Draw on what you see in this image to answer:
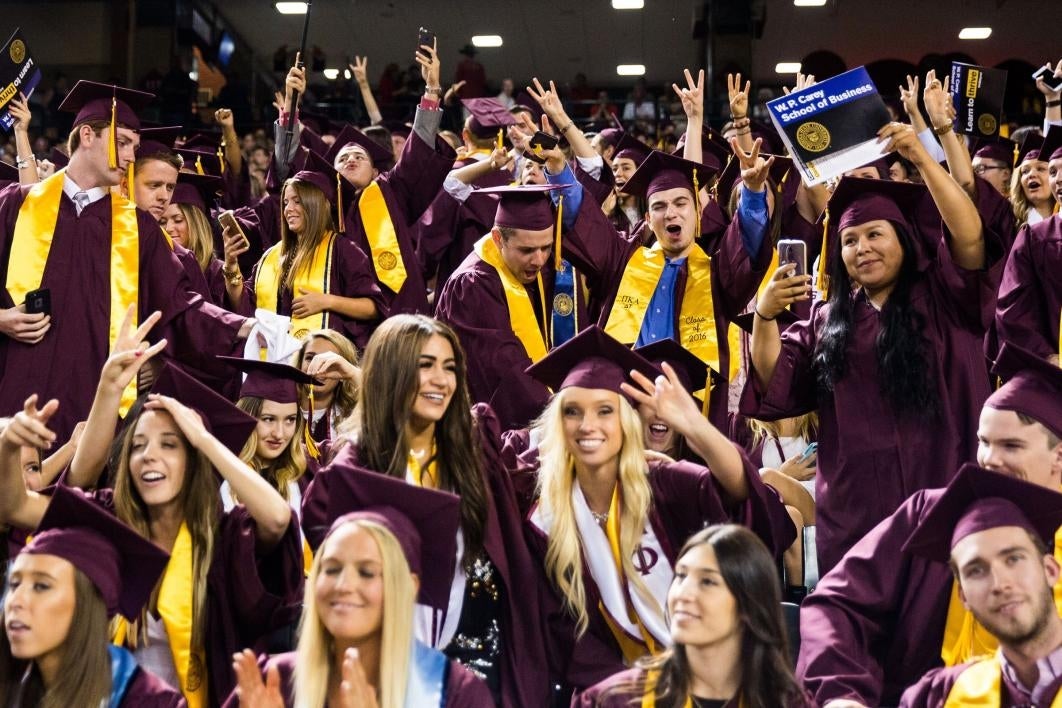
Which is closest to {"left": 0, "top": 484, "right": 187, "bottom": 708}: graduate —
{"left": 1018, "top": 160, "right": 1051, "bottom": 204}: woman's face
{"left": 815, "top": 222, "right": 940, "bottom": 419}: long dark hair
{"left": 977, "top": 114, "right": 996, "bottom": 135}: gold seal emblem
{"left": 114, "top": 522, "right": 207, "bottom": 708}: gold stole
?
{"left": 114, "top": 522, "right": 207, "bottom": 708}: gold stole

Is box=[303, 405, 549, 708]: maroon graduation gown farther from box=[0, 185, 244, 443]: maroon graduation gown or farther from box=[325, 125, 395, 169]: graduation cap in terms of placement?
box=[325, 125, 395, 169]: graduation cap

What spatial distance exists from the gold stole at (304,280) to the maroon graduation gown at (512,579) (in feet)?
9.54

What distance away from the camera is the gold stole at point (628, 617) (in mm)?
3895

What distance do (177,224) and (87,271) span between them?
82.5 inches

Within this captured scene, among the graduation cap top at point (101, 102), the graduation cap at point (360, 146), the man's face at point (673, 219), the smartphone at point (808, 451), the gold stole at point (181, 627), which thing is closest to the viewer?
the gold stole at point (181, 627)

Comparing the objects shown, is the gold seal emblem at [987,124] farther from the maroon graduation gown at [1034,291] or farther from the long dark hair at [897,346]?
the long dark hair at [897,346]

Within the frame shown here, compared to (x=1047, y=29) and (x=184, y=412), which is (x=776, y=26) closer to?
(x=1047, y=29)

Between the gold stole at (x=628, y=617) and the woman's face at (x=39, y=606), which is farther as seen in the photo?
the gold stole at (x=628, y=617)

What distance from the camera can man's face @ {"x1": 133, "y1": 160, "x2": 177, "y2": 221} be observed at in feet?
21.0

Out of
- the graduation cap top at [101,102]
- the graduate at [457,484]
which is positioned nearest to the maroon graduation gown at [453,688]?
the graduate at [457,484]

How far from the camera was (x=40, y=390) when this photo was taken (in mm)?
5219

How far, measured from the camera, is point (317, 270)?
23.1 ft

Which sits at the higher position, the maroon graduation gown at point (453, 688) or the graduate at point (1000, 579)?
the graduate at point (1000, 579)

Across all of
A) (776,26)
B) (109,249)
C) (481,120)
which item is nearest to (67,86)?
(776,26)
